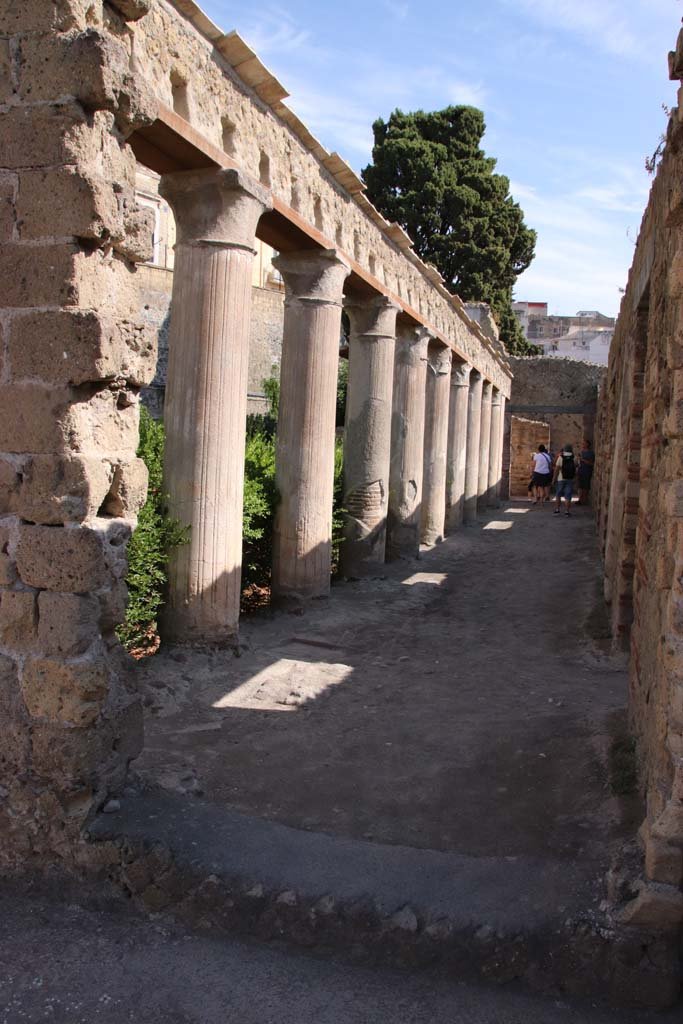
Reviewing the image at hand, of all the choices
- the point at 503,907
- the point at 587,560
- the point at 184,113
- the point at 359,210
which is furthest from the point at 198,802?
the point at 587,560

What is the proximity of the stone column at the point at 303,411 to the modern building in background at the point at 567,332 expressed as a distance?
40885 millimetres

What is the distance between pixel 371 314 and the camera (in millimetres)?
10914

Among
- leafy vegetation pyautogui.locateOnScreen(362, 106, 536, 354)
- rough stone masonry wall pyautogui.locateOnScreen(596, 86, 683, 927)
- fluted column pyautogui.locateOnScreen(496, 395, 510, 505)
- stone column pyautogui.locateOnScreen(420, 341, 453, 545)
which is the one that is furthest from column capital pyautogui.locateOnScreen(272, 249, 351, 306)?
leafy vegetation pyautogui.locateOnScreen(362, 106, 536, 354)

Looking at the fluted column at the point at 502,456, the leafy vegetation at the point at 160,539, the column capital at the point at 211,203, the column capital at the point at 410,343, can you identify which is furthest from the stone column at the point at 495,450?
the column capital at the point at 211,203

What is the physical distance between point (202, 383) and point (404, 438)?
21.6ft

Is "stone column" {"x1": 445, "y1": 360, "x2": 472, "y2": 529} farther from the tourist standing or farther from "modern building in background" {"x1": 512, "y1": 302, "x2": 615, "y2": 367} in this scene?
"modern building in background" {"x1": 512, "y1": 302, "x2": 615, "y2": 367}

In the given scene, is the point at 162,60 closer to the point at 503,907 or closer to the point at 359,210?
the point at 359,210

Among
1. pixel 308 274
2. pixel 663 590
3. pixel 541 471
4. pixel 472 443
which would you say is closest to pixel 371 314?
pixel 308 274

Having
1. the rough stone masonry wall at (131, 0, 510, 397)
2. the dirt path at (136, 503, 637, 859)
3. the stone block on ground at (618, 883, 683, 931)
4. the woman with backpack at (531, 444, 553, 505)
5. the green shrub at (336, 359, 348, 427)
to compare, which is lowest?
the dirt path at (136, 503, 637, 859)

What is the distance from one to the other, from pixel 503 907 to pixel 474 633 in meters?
5.23

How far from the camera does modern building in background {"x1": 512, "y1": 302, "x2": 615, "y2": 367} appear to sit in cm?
4912

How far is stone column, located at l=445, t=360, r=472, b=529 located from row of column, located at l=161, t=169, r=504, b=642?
193 centimetres

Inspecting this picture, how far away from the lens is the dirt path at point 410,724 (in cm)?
416

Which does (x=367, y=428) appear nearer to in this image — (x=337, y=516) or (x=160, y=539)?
(x=337, y=516)
